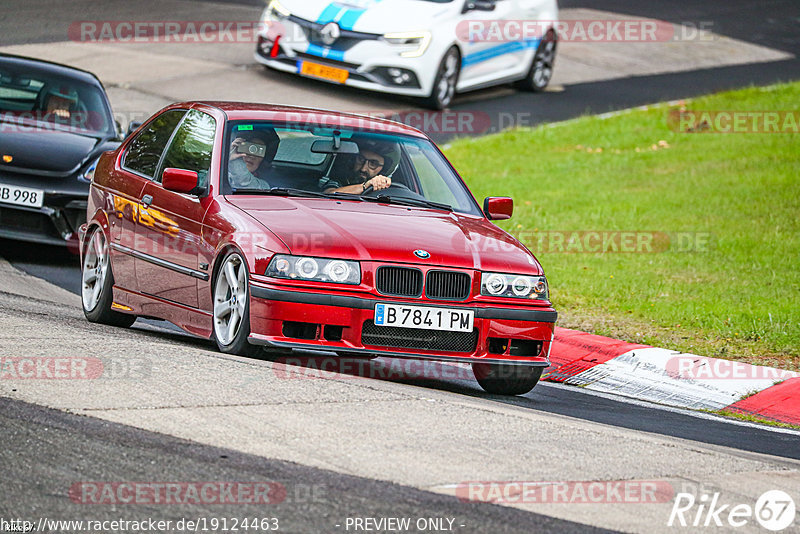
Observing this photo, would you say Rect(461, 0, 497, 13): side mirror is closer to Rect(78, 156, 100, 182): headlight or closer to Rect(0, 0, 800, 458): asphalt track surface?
Rect(0, 0, 800, 458): asphalt track surface

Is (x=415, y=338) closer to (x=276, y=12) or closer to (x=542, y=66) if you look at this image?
(x=276, y=12)

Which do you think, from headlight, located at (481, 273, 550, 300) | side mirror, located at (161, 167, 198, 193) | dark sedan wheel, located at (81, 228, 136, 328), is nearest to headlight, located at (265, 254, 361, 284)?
headlight, located at (481, 273, 550, 300)

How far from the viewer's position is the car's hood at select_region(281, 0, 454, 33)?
18.5m

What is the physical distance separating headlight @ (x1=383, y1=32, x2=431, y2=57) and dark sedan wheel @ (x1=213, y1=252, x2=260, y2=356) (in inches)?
447

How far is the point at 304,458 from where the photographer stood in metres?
5.28

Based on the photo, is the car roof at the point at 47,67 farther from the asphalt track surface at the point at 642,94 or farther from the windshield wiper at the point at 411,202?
the windshield wiper at the point at 411,202

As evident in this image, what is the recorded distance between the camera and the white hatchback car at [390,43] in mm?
18594

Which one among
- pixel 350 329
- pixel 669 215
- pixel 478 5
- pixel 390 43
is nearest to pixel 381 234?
pixel 350 329

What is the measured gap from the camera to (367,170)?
8453 mm

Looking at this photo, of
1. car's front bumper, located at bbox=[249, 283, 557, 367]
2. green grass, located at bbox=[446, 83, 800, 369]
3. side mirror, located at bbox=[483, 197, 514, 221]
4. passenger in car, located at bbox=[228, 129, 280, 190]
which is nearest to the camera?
car's front bumper, located at bbox=[249, 283, 557, 367]

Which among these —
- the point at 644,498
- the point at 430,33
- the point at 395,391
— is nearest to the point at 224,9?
the point at 430,33

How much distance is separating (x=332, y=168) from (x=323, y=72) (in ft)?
35.7

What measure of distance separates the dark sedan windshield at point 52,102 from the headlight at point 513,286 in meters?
6.29

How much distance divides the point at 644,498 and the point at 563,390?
3.60m
